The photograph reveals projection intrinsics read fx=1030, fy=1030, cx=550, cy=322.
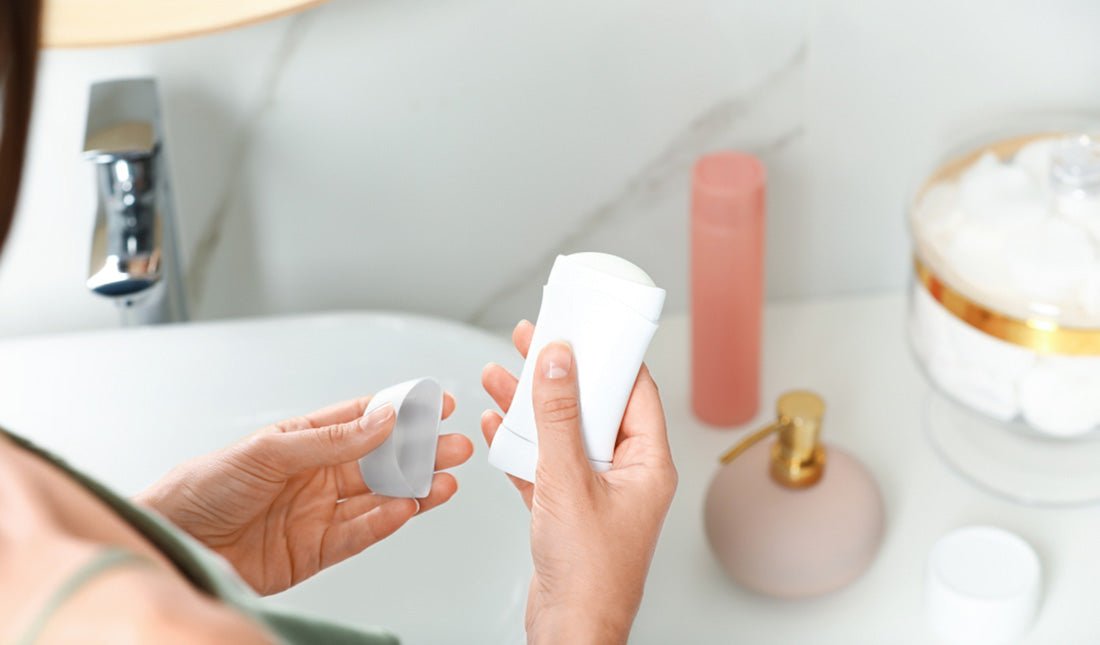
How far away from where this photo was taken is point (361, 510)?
61 cm

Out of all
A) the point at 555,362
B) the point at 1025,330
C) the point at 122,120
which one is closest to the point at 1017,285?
the point at 1025,330

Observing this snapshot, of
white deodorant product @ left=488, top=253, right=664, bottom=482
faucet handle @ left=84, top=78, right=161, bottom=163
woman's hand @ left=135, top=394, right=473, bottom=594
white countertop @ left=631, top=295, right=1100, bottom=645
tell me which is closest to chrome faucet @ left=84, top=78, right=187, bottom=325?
faucet handle @ left=84, top=78, right=161, bottom=163

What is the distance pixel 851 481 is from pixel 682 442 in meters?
0.15

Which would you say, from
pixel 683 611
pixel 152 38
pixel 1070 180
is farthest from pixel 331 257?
pixel 1070 180

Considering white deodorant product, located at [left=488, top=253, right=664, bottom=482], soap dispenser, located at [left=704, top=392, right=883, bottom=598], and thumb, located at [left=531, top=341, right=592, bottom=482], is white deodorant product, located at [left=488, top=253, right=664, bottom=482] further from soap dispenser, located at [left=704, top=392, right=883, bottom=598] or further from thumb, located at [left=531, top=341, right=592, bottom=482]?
soap dispenser, located at [left=704, top=392, right=883, bottom=598]

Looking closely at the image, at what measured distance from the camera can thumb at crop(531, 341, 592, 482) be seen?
0.48 metres

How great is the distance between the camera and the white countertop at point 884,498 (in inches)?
24.8

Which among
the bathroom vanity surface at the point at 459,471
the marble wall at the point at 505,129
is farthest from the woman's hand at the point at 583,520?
the marble wall at the point at 505,129

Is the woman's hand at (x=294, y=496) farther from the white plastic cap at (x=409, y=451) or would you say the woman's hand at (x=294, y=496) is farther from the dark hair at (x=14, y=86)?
the dark hair at (x=14, y=86)

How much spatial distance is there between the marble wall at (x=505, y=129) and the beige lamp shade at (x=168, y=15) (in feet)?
0.29

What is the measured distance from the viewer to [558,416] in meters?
0.48

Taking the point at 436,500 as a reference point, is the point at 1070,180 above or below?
above

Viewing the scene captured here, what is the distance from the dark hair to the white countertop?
1.45 feet

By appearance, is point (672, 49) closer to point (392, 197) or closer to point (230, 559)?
point (392, 197)
